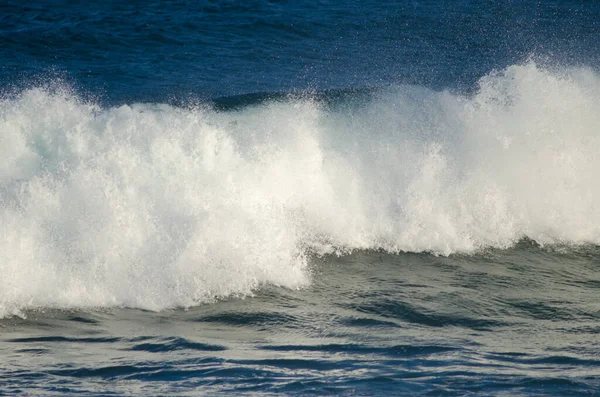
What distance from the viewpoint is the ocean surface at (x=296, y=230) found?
716 centimetres

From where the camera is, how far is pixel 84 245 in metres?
9.54

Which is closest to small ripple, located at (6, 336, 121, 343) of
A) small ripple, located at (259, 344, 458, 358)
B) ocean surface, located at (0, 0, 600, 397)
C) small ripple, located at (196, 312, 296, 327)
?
ocean surface, located at (0, 0, 600, 397)

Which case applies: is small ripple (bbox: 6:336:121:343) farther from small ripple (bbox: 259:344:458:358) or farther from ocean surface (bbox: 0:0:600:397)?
small ripple (bbox: 259:344:458:358)

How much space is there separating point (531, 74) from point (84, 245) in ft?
24.7

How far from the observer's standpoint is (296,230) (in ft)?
37.4

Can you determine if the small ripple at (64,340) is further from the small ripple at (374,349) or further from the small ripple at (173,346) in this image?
the small ripple at (374,349)

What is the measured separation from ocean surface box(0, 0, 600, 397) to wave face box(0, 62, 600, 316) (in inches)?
1.1

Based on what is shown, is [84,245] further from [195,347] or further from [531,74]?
[531,74]

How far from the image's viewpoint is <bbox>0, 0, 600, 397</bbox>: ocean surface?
716 cm

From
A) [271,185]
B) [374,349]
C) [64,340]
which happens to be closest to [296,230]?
[271,185]

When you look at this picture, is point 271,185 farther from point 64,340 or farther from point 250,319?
point 64,340

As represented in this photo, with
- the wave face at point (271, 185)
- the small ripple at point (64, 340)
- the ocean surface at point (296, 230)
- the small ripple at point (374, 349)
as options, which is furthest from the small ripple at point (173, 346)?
the wave face at point (271, 185)

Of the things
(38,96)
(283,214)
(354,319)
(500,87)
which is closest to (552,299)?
(354,319)

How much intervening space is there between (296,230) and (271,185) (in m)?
0.75
